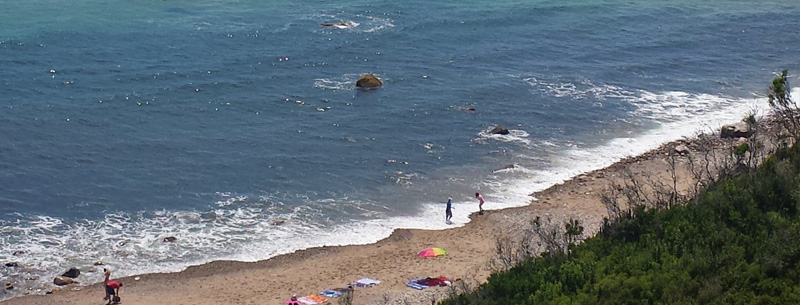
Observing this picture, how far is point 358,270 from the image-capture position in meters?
38.2

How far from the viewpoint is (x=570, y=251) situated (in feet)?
96.7

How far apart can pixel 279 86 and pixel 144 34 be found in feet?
52.6

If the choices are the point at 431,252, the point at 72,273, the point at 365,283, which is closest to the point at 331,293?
the point at 365,283

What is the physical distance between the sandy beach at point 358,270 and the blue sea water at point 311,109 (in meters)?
1.05

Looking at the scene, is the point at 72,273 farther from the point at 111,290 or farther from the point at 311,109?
the point at 311,109

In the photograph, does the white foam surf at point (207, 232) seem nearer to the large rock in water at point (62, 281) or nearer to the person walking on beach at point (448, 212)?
the person walking on beach at point (448, 212)

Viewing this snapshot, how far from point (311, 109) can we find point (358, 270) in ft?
67.1

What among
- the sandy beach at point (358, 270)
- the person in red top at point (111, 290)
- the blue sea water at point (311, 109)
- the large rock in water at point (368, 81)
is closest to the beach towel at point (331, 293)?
the sandy beach at point (358, 270)

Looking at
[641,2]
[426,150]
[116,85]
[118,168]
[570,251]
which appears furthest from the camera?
[641,2]

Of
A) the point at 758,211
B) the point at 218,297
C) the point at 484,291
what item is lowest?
the point at 218,297

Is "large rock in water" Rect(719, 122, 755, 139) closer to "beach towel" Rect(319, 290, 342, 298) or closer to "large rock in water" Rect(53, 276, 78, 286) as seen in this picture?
"beach towel" Rect(319, 290, 342, 298)

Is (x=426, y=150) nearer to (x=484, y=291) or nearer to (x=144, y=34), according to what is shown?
(x=484, y=291)

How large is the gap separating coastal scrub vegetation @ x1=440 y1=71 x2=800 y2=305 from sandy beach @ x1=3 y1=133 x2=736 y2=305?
6.78 metres

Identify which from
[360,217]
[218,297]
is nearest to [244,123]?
[360,217]
